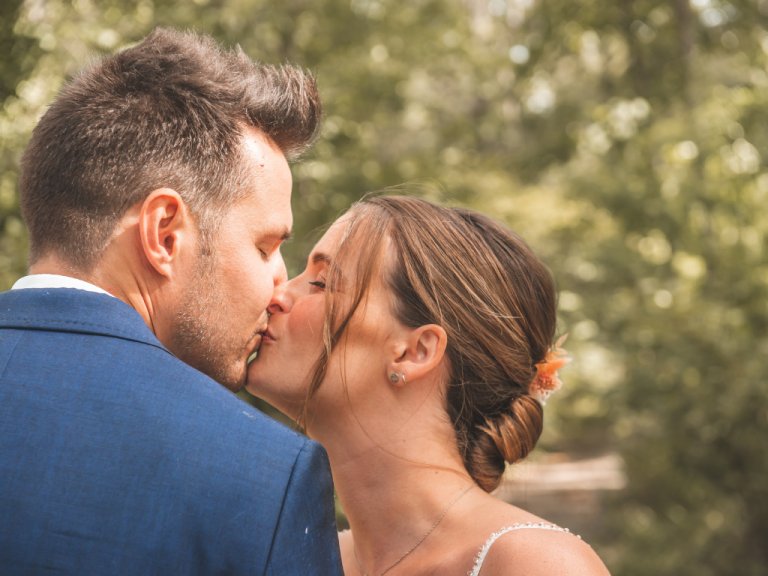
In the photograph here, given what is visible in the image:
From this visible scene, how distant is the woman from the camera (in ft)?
7.64

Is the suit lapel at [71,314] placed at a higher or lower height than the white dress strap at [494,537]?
higher

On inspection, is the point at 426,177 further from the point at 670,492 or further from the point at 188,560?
the point at 188,560

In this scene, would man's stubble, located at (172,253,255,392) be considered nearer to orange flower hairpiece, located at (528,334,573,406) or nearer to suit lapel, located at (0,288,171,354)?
suit lapel, located at (0,288,171,354)

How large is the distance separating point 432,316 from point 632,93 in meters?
11.0

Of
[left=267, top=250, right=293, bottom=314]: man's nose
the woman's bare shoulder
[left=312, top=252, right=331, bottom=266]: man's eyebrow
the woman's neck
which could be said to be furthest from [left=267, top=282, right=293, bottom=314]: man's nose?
the woman's bare shoulder

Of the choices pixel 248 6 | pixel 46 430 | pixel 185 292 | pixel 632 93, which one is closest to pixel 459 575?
pixel 185 292

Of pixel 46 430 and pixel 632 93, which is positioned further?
pixel 632 93

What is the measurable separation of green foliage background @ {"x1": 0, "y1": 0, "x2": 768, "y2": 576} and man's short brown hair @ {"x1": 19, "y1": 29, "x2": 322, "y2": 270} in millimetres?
1792

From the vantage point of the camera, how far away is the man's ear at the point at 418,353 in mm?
2324

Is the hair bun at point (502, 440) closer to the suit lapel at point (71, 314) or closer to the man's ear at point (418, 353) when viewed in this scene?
the man's ear at point (418, 353)

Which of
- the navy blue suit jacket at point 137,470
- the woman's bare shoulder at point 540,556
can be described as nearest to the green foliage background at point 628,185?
the woman's bare shoulder at point 540,556

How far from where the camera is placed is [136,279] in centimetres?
179

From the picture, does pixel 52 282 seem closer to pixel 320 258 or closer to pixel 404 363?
pixel 320 258

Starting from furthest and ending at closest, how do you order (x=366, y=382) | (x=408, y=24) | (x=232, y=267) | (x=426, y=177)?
(x=408, y=24) < (x=426, y=177) < (x=366, y=382) < (x=232, y=267)
